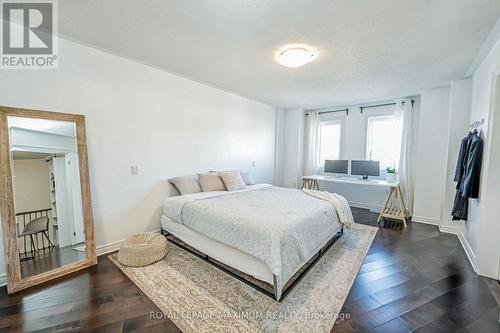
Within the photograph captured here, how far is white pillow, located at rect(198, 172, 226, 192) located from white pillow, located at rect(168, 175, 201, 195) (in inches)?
4.1

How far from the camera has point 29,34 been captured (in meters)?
2.10

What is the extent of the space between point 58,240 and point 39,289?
487 mm

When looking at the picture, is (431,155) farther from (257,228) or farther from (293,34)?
(257,228)

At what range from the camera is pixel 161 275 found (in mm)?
2162

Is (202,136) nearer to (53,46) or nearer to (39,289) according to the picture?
(53,46)

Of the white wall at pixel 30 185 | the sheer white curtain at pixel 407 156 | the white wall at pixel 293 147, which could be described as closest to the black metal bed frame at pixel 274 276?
the white wall at pixel 30 185

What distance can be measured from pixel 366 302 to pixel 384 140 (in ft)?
12.7

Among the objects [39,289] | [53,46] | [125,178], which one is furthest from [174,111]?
[39,289]

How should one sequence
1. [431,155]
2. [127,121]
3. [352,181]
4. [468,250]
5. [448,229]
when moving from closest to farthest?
[468,250] → [127,121] → [448,229] → [431,155] → [352,181]

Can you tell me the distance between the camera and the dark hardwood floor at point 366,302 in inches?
60.8

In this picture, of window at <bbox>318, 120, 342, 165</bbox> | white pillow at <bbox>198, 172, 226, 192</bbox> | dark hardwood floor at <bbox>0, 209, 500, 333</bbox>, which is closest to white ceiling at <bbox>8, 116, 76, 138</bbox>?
dark hardwood floor at <bbox>0, 209, 500, 333</bbox>

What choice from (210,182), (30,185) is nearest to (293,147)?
(210,182)

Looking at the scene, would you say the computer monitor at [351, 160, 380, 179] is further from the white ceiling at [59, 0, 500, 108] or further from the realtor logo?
the realtor logo

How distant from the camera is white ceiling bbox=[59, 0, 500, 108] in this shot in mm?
1716
